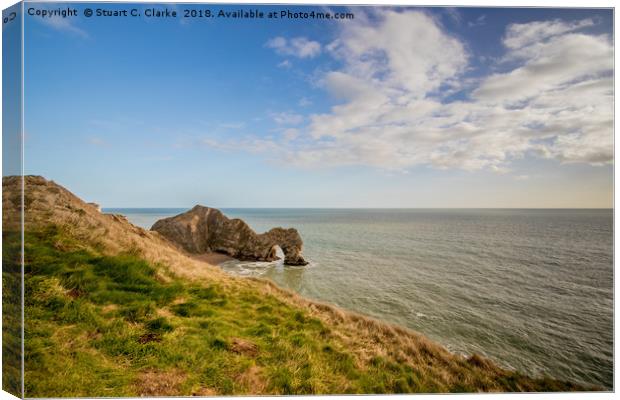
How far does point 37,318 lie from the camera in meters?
4.41

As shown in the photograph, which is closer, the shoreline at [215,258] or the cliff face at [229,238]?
the cliff face at [229,238]

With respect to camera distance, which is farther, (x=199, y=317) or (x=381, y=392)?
(x=199, y=317)

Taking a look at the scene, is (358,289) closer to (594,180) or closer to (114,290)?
(594,180)

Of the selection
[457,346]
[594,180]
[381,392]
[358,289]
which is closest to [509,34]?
[594,180]

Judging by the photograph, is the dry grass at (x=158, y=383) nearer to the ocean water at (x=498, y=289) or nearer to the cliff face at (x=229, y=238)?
the ocean water at (x=498, y=289)

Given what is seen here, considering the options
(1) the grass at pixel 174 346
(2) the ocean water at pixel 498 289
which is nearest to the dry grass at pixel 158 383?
(1) the grass at pixel 174 346

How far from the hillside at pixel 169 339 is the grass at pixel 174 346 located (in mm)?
19

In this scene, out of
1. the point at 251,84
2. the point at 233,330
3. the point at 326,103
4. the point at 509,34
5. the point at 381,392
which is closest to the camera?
the point at 381,392

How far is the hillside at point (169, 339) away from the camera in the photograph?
163 inches

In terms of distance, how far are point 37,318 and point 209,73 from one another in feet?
20.2

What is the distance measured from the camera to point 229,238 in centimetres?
2769

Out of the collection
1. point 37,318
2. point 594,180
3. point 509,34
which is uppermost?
point 509,34

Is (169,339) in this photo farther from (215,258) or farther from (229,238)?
(229,238)

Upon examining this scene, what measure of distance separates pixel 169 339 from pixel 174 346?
0.20 meters
